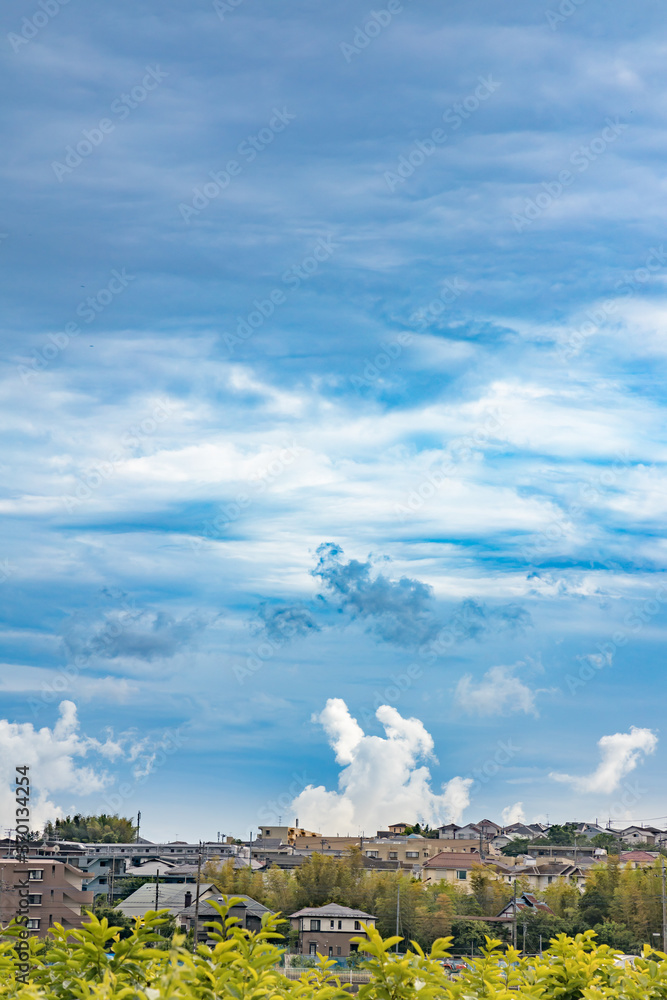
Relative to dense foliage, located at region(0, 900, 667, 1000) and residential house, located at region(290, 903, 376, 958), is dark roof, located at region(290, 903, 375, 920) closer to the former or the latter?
residential house, located at region(290, 903, 376, 958)

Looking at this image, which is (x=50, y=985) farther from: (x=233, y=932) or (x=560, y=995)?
(x=560, y=995)

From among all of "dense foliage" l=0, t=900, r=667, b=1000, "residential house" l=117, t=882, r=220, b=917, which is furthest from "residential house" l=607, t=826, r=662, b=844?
"dense foliage" l=0, t=900, r=667, b=1000

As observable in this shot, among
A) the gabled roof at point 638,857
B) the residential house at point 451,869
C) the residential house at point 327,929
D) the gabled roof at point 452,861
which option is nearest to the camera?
the residential house at point 327,929

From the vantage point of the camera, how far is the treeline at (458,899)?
49844 millimetres

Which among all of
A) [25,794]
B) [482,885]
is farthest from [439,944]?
[482,885]

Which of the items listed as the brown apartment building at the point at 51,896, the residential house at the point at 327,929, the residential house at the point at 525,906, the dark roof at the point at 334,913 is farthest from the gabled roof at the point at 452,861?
the brown apartment building at the point at 51,896

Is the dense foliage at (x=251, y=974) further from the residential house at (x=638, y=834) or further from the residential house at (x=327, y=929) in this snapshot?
the residential house at (x=638, y=834)

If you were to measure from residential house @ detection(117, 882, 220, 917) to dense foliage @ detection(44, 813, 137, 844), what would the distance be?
40.3m

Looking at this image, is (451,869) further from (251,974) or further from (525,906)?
(251,974)

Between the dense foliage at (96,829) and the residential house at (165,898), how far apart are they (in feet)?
132

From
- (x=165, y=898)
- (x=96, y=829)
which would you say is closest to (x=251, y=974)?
(x=165, y=898)

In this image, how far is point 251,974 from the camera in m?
3.88

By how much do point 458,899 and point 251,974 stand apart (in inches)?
2280

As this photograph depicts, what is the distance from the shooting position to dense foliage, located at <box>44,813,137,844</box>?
303 feet
